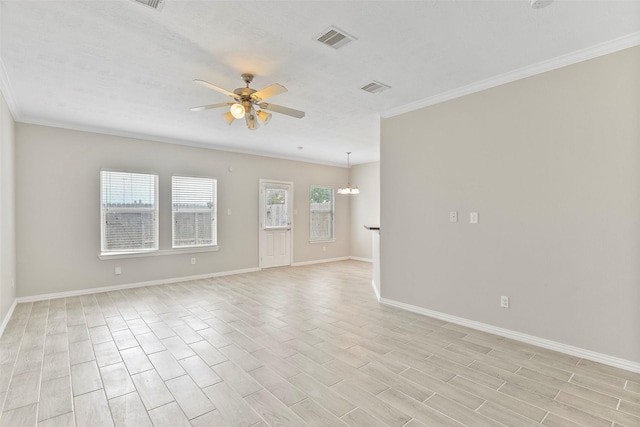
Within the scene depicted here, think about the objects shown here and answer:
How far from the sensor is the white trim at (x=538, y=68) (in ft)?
8.46

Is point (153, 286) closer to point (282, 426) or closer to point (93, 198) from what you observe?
point (93, 198)

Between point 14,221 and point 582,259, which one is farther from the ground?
point 14,221

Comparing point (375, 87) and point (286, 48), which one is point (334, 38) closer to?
point (286, 48)

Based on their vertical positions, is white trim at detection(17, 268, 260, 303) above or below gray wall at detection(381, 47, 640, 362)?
below

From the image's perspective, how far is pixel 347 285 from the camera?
564cm

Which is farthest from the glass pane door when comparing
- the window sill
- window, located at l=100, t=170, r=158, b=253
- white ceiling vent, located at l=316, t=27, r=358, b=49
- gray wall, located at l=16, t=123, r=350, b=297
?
white ceiling vent, located at l=316, t=27, r=358, b=49

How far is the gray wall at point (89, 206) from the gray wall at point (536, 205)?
12.8ft

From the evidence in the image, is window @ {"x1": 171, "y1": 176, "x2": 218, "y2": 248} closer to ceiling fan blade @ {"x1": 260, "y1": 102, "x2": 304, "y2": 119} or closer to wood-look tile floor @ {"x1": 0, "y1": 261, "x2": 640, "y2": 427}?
wood-look tile floor @ {"x1": 0, "y1": 261, "x2": 640, "y2": 427}

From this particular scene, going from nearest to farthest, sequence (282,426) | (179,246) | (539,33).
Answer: (282,426) < (539,33) < (179,246)

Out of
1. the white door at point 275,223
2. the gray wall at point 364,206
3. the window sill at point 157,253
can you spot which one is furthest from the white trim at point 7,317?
the gray wall at point 364,206

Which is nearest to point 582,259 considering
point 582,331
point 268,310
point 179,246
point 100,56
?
point 582,331

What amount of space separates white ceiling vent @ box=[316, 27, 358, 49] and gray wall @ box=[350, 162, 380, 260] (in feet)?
19.1

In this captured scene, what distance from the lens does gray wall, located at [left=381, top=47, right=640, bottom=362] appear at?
262cm

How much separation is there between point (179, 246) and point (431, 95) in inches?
201
